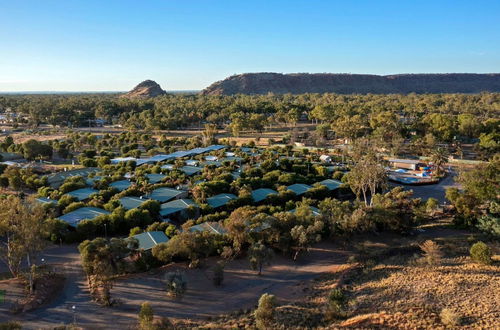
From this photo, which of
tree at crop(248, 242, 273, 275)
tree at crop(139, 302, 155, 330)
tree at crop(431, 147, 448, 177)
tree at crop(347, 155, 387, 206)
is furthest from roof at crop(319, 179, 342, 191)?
tree at crop(139, 302, 155, 330)

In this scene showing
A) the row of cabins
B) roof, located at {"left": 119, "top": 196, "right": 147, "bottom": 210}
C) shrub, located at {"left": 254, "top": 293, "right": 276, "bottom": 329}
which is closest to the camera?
shrub, located at {"left": 254, "top": 293, "right": 276, "bottom": 329}

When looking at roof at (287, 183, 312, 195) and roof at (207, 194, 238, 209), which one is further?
roof at (287, 183, 312, 195)

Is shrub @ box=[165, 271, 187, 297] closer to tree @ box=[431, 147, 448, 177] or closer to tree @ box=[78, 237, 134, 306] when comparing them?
tree @ box=[78, 237, 134, 306]

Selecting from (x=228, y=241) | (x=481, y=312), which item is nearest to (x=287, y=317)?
(x=228, y=241)

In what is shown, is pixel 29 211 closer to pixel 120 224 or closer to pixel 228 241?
pixel 120 224

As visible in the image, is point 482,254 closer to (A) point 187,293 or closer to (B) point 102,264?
(A) point 187,293

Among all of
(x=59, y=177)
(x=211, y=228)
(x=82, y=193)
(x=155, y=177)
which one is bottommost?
(x=211, y=228)

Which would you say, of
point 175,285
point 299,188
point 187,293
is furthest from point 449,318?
point 299,188
